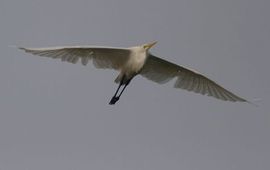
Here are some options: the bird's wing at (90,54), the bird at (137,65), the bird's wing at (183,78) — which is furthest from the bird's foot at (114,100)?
the bird's wing at (183,78)

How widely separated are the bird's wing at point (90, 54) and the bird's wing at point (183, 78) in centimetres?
103

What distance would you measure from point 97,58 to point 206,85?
3108 mm

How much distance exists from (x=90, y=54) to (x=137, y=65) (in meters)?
1.18

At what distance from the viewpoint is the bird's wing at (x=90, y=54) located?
1750 centimetres

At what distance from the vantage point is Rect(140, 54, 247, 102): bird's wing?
19984 mm

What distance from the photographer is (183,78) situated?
20.5m

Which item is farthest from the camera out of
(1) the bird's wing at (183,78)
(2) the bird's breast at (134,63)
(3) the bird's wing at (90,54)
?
(1) the bird's wing at (183,78)

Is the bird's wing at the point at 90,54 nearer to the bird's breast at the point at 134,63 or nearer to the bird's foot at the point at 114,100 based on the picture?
the bird's breast at the point at 134,63

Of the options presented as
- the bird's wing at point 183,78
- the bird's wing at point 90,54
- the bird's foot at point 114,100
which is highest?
the bird's wing at point 183,78

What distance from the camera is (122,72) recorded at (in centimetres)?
1914

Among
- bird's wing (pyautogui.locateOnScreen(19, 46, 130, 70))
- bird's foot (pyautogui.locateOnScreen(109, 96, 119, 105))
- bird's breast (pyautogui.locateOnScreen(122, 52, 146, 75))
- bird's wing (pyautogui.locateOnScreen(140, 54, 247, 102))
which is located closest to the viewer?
bird's wing (pyautogui.locateOnScreen(19, 46, 130, 70))

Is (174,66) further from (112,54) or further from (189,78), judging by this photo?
(112,54)

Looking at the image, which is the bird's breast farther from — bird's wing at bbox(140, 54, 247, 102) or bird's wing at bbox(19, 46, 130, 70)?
bird's wing at bbox(140, 54, 247, 102)

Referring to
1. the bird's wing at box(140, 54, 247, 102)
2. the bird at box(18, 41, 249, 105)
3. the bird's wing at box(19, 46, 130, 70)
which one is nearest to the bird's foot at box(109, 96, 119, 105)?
the bird at box(18, 41, 249, 105)
